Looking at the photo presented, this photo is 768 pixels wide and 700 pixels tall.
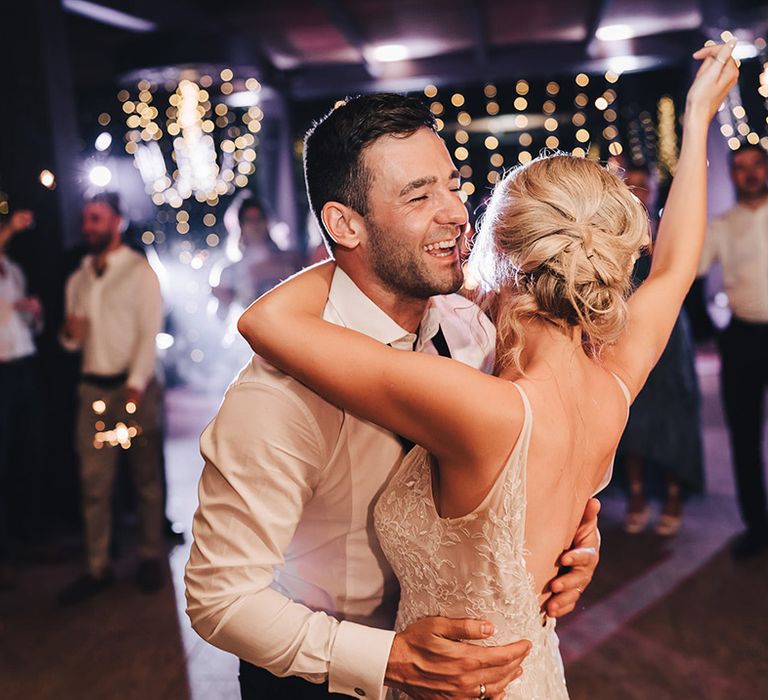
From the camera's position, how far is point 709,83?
154 centimetres

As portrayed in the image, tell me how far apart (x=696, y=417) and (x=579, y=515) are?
110 inches

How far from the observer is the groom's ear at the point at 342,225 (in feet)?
4.54

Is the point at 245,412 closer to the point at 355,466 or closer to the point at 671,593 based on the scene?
the point at 355,466

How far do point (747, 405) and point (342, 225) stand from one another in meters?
2.81

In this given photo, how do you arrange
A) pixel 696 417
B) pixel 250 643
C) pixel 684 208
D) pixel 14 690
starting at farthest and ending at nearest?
pixel 696 417 → pixel 14 690 → pixel 684 208 → pixel 250 643

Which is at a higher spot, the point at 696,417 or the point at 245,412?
the point at 245,412

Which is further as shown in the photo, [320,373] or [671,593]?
[671,593]

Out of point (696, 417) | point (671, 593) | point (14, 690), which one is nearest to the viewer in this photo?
point (14, 690)

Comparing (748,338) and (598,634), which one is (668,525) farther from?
(598,634)

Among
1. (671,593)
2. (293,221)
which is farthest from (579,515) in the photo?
(293,221)

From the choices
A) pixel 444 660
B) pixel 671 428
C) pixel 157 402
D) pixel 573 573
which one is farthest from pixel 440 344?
pixel 671 428

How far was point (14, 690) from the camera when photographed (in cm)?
282

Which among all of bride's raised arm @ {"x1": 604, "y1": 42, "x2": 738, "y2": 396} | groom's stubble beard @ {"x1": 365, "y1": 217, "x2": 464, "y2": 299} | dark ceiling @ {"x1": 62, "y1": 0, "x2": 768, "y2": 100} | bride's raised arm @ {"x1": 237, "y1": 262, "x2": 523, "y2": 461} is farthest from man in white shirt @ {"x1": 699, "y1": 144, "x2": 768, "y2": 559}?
bride's raised arm @ {"x1": 237, "y1": 262, "x2": 523, "y2": 461}

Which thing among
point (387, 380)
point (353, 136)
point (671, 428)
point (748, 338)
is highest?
point (353, 136)
